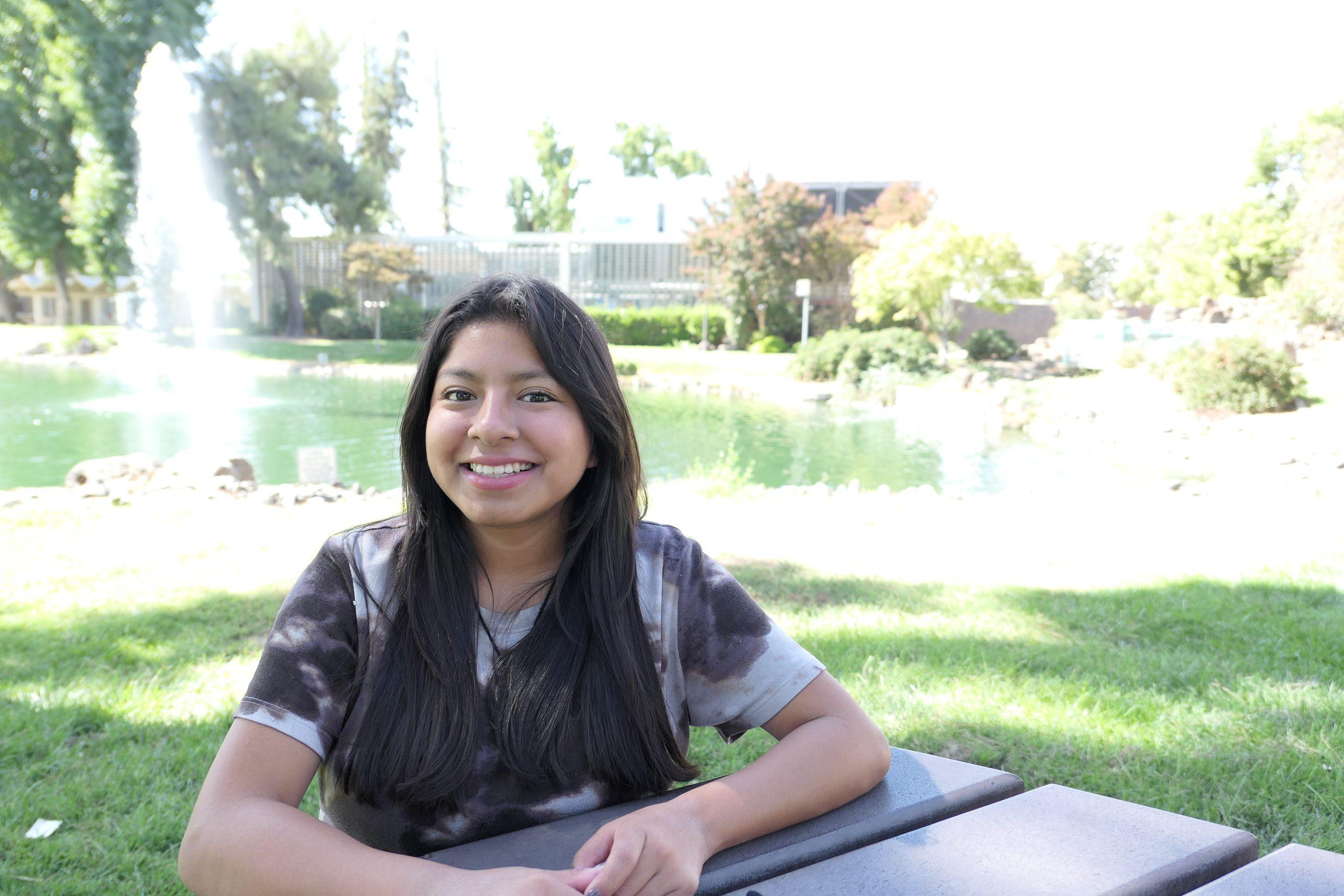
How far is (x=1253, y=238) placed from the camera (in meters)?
27.5

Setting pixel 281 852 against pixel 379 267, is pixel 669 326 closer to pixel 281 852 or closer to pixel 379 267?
pixel 379 267

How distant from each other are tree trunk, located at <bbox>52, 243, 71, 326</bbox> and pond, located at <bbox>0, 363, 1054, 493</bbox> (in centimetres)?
1247

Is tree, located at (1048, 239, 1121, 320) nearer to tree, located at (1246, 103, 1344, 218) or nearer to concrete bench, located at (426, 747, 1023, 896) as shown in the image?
tree, located at (1246, 103, 1344, 218)

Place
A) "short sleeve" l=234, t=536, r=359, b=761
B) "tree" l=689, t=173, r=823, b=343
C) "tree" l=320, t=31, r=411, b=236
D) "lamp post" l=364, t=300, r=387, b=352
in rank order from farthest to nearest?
"tree" l=320, t=31, r=411, b=236
"lamp post" l=364, t=300, r=387, b=352
"tree" l=689, t=173, r=823, b=343
"short sleeve" l=234, t=536, r=359, b=761

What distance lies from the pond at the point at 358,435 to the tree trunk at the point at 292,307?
12.8 m

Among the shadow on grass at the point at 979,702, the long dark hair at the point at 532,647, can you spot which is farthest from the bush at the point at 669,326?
the long dark hair at the point at 532,647

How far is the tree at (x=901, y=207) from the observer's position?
2698 cm

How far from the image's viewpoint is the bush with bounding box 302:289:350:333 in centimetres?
3194

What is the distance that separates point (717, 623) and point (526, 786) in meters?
0.34

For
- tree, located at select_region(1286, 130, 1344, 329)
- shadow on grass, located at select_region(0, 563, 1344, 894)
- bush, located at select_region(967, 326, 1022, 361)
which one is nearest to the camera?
shadow on grass, located at select_region(0, 563, 1344, 894)

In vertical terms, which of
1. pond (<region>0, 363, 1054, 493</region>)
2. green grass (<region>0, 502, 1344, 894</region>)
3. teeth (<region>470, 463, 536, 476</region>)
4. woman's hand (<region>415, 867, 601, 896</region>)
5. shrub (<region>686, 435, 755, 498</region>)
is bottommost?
pond (<region>0, 363, 1054, 493</region>)

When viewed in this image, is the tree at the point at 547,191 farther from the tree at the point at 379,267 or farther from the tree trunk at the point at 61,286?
the tree trunk at the point at 61,286

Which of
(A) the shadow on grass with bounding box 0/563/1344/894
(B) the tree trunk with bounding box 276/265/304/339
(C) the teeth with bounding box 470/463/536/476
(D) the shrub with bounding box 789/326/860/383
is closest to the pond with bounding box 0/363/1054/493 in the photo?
(D) the shrub with bounding box 789/326/860/383

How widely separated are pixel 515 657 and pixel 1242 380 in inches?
614
